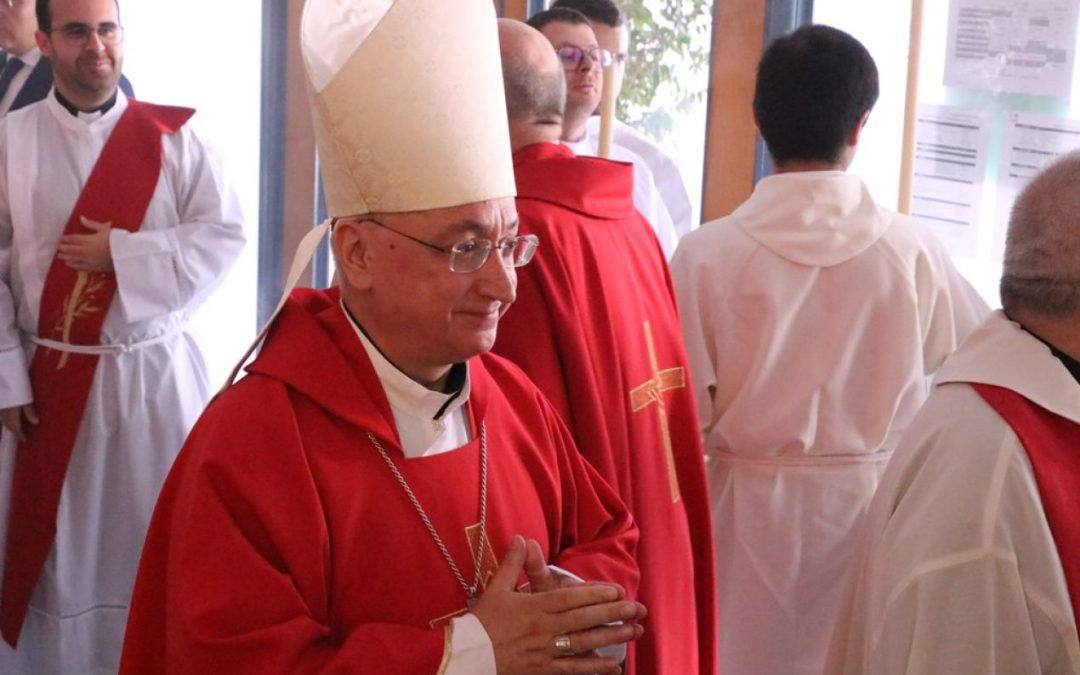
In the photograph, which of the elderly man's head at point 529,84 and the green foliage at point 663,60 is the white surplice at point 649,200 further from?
the elderly man's head at point 529,84

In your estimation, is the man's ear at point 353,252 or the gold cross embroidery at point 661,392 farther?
the gold cross embroidery at point 661,392

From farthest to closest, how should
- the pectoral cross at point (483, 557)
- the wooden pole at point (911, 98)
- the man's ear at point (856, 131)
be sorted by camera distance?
1. the wooden pole at point (911, 98)
2. the man's ear at point (856, 131)
3. the pectoral cross at point (483, 557)

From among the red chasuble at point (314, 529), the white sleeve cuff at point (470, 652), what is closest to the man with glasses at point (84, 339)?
the red chasuble at point (314, 529)

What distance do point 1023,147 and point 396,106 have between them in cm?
224

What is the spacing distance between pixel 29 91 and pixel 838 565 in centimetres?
301

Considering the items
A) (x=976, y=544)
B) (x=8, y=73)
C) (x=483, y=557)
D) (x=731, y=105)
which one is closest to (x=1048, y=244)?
(x=976, y=544)

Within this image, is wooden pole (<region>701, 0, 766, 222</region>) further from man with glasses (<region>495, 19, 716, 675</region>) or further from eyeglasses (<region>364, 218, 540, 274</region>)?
eyeglasses (<region>364, 218, 540, 274</region>)

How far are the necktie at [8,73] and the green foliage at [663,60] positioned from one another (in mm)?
2085

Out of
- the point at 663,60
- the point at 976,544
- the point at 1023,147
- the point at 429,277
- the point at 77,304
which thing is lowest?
the point at 77,304

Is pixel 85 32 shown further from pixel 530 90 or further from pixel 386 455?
pixel 386 455

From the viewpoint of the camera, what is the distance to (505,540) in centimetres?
195

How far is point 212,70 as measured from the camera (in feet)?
19.7

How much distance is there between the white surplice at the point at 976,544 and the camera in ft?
5.81

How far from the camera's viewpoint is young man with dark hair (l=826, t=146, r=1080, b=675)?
1.77 m
